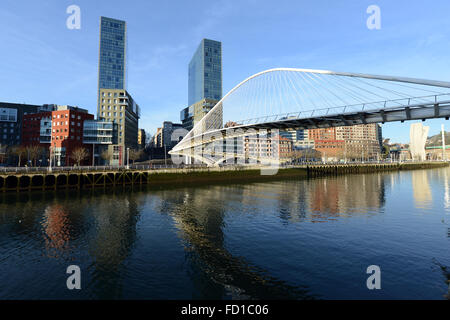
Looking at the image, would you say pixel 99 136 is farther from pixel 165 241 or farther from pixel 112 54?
pixel 165 241

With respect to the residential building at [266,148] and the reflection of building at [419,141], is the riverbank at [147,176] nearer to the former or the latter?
the residential building at [266,148]

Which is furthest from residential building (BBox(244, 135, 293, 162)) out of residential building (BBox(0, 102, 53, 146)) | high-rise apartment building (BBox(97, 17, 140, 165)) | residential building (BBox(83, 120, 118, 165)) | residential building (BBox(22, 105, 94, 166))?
residential building (BBox(0, 102, 53, 146))

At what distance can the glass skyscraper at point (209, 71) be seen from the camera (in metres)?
169

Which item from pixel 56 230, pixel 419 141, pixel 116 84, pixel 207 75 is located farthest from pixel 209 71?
pixel 419 141

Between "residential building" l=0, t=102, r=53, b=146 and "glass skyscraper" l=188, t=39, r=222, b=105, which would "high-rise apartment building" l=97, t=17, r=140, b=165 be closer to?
"residential building" l=0, t=102, r=53, b=146

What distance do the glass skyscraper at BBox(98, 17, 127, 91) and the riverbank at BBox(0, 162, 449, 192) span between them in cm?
9180

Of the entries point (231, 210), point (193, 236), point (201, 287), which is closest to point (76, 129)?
point (231, 210)

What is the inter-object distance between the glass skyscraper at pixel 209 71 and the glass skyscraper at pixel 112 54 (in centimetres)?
5332

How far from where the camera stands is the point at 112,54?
133125 mm

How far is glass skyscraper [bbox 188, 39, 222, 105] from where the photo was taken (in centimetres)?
16925

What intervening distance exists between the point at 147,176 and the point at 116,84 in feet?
310
